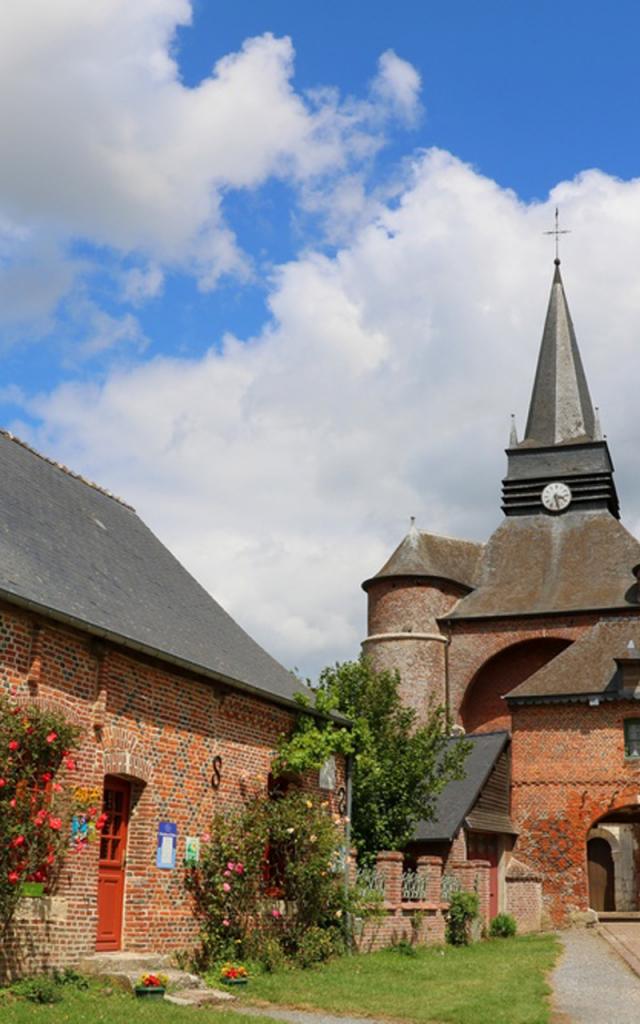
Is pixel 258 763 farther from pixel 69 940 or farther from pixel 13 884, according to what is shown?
pixel 13 884

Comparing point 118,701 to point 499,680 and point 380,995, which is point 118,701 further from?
point 499,680

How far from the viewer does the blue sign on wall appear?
46.9ft

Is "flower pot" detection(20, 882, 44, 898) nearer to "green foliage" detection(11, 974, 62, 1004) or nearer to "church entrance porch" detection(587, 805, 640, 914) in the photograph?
"green foliage" detection(11, 974, 62, 1004)

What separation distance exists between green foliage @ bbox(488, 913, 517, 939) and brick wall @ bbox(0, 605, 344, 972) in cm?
983

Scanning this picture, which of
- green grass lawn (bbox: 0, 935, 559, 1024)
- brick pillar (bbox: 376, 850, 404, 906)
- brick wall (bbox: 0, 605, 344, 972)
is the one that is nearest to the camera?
green grass lawn (bbox: 0, 935, 559, 1024)

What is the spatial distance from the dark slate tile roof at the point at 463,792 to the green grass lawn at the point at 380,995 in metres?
5.86

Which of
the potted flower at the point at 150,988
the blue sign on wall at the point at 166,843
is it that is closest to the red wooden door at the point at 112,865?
the blue sign on wall at the point at 166,843

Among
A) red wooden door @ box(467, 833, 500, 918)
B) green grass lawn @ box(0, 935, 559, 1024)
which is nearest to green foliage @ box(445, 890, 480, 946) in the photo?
green grass lawn @ box(0, 935, 559, 1024)

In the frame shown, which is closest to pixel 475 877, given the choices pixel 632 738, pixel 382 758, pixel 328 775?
pixel 382 758

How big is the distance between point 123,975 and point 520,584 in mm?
29140

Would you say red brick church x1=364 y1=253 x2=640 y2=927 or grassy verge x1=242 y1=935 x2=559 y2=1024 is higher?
A: red brick church x1=364 y1=253 x2=640 y2=927

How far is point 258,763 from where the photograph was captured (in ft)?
55.0

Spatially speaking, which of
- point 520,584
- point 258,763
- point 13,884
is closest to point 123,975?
point 13,884

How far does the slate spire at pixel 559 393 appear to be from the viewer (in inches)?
1754
